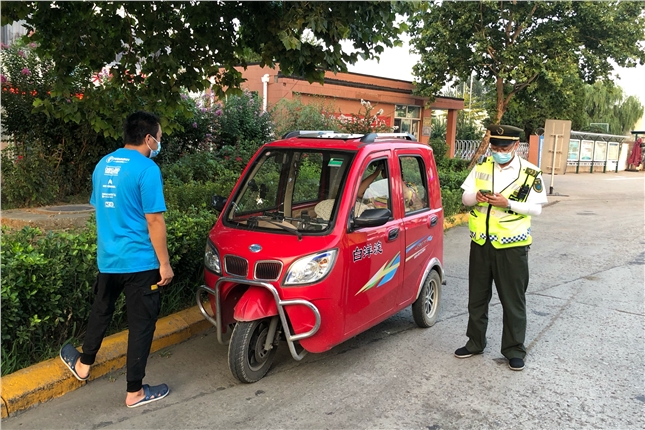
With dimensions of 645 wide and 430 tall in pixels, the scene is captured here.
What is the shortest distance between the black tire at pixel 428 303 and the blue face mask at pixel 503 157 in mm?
1469

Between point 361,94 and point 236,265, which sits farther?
point 361,94

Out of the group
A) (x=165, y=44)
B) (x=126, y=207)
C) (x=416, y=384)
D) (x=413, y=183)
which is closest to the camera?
(x=126, y=207)

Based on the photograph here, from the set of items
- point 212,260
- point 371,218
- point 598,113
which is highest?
point 598,113

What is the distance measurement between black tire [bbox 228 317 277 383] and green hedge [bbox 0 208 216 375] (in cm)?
123

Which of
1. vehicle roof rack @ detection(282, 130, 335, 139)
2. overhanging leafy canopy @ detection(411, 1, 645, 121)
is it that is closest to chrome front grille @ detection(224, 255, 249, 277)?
vehicle roof rack @ detection(282, 130, 335, 139)

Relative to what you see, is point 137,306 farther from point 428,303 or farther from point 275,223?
point 428,303

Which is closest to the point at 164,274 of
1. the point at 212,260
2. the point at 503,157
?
the point at 212,260

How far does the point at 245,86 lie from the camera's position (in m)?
20.0

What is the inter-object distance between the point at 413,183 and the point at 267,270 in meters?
2.00

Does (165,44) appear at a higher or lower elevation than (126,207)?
higher

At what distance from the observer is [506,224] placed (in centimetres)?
455

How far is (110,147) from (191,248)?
650 centimetres

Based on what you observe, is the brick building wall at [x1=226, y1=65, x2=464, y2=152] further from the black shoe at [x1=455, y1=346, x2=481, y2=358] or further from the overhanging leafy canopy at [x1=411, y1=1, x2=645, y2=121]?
the black shoe at [x1=455, y1=346, x2=481, y2=358]

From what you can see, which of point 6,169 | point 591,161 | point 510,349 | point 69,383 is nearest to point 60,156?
point 6,169
